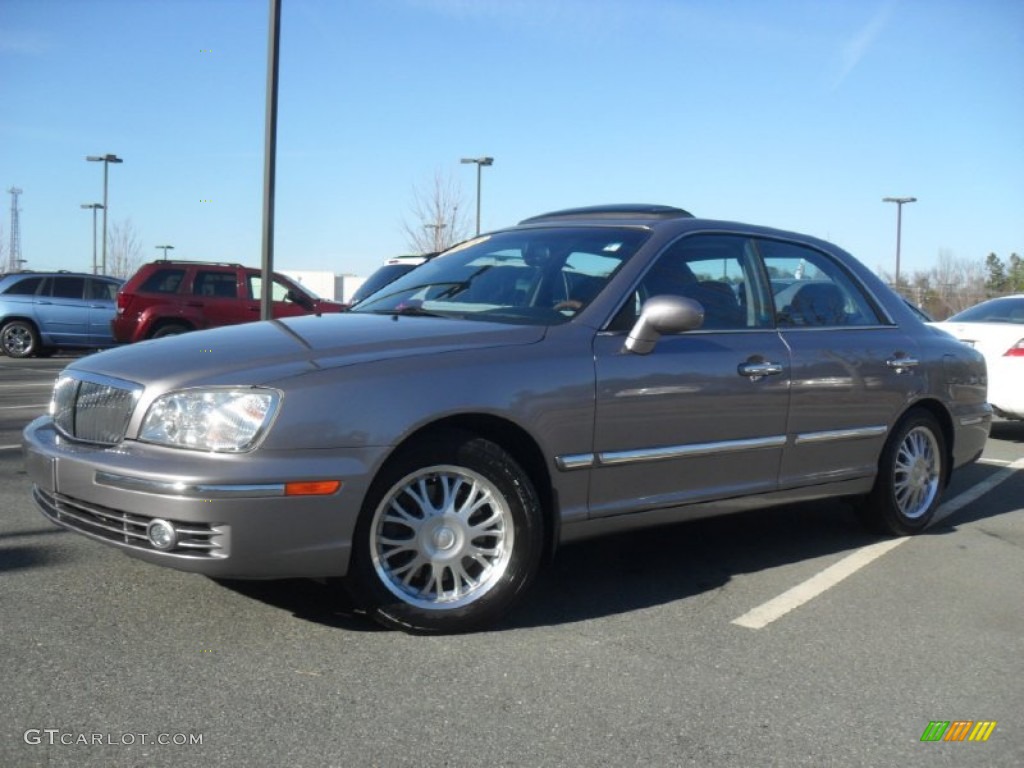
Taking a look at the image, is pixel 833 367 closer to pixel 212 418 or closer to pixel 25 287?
pixel 212 418

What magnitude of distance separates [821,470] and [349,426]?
2.63m

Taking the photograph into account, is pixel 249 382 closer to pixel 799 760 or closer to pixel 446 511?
pixel 446 511

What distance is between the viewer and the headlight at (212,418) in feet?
11.2

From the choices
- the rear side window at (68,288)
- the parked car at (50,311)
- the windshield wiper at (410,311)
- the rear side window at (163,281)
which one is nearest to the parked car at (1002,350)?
the windshield wiper at (410,311)

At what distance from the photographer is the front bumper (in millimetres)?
3338

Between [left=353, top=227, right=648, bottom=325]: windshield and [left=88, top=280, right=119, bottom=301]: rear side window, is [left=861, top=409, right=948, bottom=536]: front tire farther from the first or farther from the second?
[left=88, top=280, right=119, bottom=301]: rear side window

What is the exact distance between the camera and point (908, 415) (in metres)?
5.64

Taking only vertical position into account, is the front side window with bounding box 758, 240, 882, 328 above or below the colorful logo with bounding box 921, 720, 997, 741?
above

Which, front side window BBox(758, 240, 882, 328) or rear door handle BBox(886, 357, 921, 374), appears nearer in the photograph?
front side window BBox(758, 240, 882, 328)

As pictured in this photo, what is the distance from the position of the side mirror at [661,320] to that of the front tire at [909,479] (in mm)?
1914

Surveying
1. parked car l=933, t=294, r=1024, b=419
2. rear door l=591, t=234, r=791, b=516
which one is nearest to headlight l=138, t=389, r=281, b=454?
rear door l=591, t=234, r=791, b=516

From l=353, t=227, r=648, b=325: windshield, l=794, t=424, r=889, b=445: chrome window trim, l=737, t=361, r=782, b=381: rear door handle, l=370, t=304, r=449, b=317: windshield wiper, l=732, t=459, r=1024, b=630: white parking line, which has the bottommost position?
l=732, t=459, r=1024, b=630: white parking line
